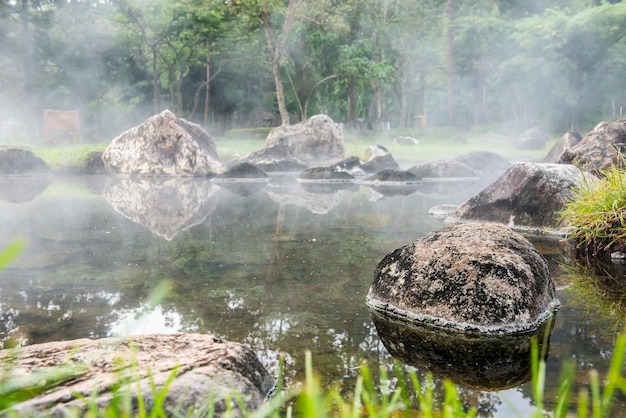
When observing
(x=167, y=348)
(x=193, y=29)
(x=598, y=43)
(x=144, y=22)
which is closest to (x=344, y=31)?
(x=193, y=29)

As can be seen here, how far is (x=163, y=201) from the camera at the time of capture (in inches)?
476

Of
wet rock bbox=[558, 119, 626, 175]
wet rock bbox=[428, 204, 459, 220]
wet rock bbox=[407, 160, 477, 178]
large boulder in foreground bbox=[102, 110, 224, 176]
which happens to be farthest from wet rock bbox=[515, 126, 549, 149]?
wet rock bbox=[428, 204, 459, 220]

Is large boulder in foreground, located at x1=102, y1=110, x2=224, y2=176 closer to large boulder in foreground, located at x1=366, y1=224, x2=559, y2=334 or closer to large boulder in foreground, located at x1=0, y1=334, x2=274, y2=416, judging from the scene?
large boulder in foreground, located at x1=366, y1=224, x2=559, y2=334

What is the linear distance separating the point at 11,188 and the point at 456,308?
1375 cm

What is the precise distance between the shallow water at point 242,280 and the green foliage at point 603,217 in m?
0.34

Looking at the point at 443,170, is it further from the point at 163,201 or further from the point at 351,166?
the point at 163,201

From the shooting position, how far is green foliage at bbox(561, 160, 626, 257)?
570cm

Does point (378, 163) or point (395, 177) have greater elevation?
point (378, 163)

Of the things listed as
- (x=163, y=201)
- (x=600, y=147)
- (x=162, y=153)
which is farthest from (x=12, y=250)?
(x=162, y=153)

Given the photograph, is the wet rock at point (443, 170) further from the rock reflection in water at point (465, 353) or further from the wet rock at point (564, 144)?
the rock reflection in water at point (465, 353)

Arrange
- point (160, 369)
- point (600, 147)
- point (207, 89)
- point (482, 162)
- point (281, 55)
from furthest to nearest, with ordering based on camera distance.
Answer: point (207, 89) < point (281, 55) < point (482, 162) < point (600, 147) < point (160, 369)

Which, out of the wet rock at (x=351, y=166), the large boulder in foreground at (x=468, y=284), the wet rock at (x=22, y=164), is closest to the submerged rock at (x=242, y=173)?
the wet rock at (x=351, y=166)

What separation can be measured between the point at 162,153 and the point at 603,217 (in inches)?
627

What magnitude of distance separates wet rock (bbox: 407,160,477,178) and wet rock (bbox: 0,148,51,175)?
12381mm
